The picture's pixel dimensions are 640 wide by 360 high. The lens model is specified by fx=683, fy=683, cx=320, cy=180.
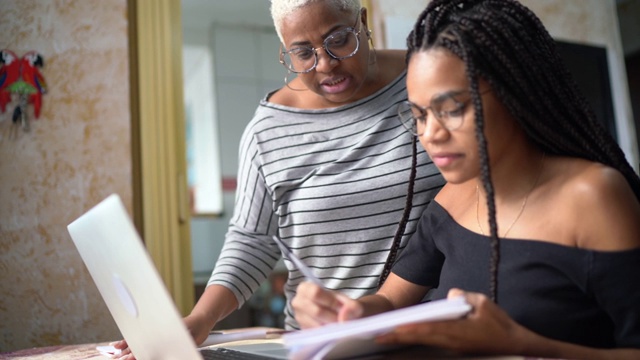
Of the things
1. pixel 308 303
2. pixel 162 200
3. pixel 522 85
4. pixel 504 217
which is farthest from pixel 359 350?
pixel 162 200

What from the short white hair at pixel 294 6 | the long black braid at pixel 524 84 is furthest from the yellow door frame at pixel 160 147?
the long black braid at pixel 524 84

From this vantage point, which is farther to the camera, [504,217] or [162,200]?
[162,200]

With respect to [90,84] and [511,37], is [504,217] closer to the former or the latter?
[511,37]

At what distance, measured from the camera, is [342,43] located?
4.16 feet

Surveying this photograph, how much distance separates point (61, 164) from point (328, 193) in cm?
114

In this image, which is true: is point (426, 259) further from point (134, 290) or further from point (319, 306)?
point (134, 290)

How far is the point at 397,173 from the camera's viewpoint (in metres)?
1.35

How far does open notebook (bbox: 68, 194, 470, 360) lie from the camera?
0.70 metres

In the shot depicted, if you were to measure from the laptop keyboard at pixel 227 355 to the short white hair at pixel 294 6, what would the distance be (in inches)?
23.6

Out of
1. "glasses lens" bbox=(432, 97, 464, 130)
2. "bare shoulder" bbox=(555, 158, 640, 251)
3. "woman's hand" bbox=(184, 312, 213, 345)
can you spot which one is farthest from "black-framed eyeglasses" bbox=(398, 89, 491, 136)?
"woman's hand" bbox=(184, 312, 213, 345)

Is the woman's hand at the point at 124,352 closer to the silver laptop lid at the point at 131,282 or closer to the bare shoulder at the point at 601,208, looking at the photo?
the silver laptop lid at the point at 131,282

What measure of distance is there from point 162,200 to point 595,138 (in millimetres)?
1671

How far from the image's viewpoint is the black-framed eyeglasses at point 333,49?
125cm

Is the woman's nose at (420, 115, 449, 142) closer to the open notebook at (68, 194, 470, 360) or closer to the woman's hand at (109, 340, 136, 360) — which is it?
the open notebook at (68, 194, 470, 360)
